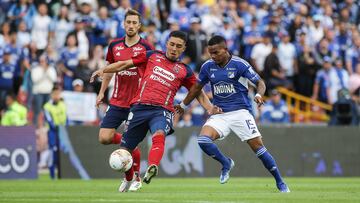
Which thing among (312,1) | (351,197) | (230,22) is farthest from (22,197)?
(312,1)

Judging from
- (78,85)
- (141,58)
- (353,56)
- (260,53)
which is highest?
(141,58)

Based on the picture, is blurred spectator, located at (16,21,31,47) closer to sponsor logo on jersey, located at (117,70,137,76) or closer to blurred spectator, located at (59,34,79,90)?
blurred spectator, located at (59,34,79,90)

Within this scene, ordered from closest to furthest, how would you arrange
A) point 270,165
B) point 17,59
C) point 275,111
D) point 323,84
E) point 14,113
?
point 270,165, point 14,113, point 17,59, point 275,111, point 323,84

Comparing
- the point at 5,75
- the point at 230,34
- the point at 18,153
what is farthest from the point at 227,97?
the point at 230,34

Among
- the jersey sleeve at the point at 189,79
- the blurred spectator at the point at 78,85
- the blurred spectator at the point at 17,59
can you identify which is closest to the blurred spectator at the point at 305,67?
the blurred spectator at the point at 78,85

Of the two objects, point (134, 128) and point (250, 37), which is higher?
point (134, 128)

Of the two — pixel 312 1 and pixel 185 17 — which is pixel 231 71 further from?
pixel 312 1

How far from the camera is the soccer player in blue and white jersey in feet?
53.0

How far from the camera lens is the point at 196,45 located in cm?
2802

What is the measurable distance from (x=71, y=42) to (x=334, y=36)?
8.31 m

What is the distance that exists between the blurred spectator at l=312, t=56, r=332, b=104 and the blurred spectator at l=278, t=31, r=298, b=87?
793 mm

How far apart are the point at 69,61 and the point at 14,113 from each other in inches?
100

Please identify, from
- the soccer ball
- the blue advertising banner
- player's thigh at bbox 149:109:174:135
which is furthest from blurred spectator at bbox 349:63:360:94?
the soccer ball

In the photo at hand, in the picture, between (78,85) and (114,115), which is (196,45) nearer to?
(78,85)
